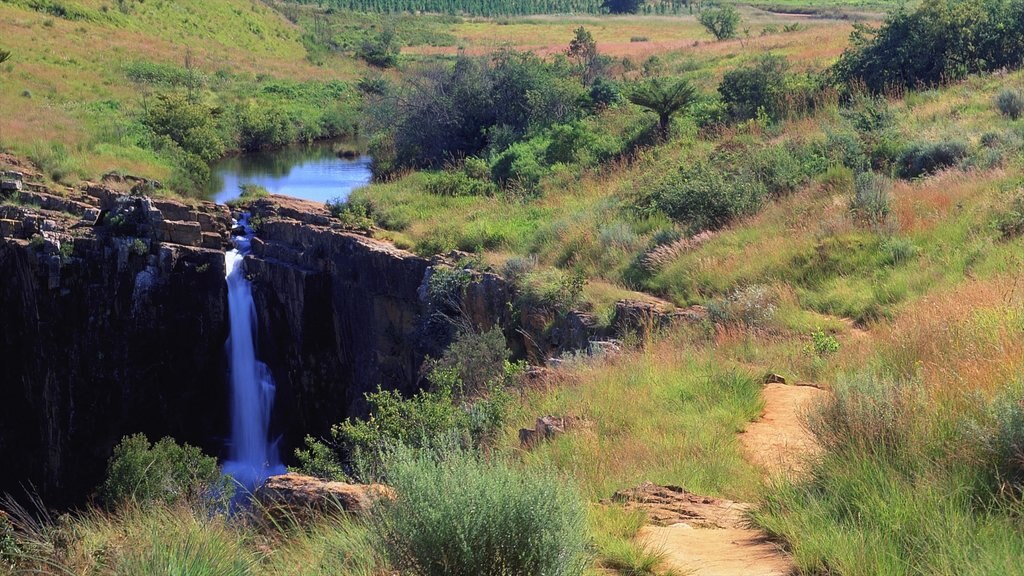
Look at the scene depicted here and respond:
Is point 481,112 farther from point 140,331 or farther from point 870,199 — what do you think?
point 870,199

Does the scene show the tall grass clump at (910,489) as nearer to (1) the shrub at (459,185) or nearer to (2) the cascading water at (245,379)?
(1) the shrub at (459,185)

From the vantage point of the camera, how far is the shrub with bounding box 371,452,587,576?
4059 millimetres

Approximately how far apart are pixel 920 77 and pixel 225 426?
1717cm

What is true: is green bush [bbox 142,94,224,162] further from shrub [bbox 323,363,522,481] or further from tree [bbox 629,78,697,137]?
shrub [bbox 323,363,522,481]

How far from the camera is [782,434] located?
671cm

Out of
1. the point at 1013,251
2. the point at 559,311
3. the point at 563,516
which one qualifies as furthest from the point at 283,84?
the point at 563,516

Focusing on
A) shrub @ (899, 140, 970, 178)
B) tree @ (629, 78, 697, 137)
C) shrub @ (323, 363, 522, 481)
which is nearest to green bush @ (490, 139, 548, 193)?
tree @ (629, 78, 697, 137)

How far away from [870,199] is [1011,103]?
5.10m

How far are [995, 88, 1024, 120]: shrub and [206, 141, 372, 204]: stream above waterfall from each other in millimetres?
17519

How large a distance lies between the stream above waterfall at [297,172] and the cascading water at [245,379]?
628 cm

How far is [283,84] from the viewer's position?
53656mm

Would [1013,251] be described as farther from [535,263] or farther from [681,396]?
[535,263]

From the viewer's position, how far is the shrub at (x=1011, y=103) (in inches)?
603

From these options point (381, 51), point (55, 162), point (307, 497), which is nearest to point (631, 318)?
point (307, 497)
